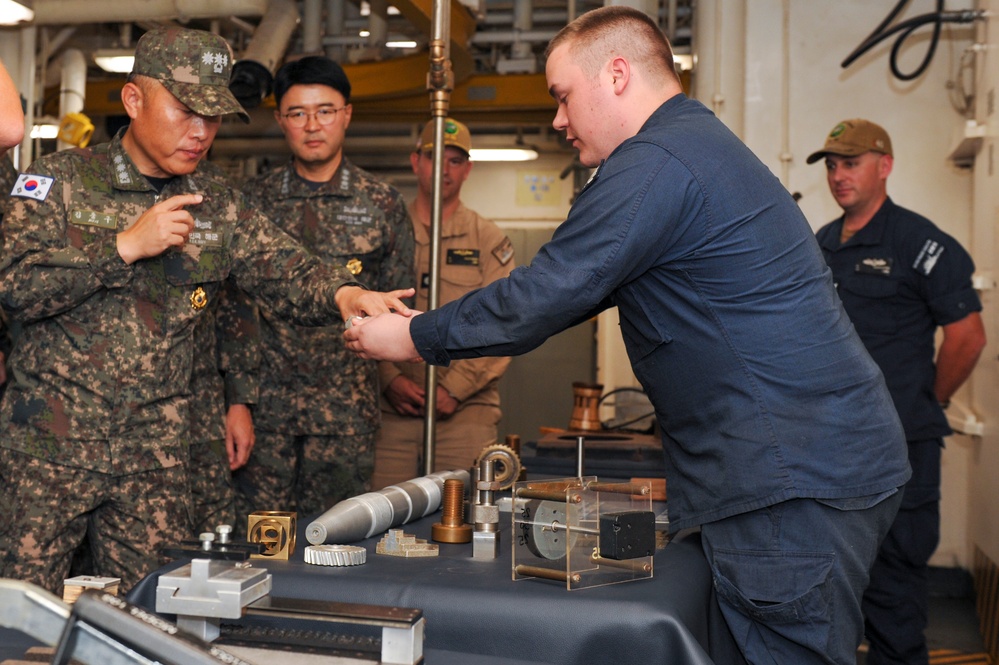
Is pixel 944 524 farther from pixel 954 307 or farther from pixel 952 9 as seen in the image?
pixel 952 9

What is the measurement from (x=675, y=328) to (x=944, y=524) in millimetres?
3679

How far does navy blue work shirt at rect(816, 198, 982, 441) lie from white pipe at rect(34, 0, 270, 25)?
12.1 ft

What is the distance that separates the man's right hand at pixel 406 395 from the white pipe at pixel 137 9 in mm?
2935

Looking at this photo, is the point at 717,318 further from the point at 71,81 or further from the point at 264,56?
the point at 71,81

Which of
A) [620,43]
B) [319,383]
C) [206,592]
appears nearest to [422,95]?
[319,383]

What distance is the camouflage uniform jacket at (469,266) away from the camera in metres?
3.75

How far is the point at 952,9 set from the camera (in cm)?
456

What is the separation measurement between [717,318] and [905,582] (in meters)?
2.08

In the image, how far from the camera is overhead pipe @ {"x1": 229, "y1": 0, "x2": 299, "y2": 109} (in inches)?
210

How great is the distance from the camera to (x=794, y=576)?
1.54 metres

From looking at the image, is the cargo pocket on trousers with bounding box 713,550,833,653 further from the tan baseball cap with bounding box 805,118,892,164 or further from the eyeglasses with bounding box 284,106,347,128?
the tan baseball cap with bounding box 805,118,892,164

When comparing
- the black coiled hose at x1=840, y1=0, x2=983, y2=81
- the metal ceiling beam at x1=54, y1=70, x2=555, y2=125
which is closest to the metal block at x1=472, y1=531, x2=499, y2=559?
the black coiled hose at x1=840, y1=0, x2=983, y2=81

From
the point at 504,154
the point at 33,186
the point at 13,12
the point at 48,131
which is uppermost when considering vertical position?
the point at 504,154

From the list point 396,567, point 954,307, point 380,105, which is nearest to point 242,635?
point 396,567
